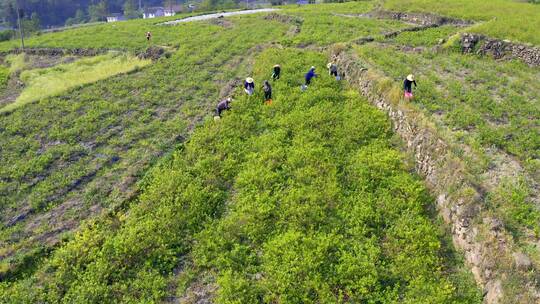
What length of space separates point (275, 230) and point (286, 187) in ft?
8.91

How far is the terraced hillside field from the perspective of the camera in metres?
12.5

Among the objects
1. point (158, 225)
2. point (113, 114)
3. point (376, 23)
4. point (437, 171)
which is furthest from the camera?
point (376, 23)

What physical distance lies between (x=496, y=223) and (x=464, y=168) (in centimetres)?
303

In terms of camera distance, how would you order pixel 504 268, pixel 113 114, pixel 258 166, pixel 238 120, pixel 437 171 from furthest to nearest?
pixel 113 114
pixel 238 120
pixel 258 166
pixel 437 171
pixel 504 268

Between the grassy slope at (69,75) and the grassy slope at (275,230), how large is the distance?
57.2 feet

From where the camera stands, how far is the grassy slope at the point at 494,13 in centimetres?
3208

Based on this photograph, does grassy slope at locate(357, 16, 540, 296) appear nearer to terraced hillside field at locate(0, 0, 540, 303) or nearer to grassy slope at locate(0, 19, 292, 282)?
terraced hillside field at locate(0, 0, 540, 303)

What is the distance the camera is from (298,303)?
11828mm

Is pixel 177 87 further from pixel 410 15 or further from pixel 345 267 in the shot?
pixel 410 15

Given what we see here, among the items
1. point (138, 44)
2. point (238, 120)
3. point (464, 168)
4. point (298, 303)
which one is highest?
point (138, 44)

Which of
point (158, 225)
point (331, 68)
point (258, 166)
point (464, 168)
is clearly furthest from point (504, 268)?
point (331, 68)

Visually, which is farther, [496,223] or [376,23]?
[376,23]

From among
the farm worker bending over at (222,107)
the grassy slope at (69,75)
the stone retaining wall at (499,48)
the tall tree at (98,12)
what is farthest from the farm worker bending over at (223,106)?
the tall tree at (98,12)

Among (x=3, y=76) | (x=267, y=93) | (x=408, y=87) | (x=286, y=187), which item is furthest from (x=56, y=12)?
(x=286, y=187)
